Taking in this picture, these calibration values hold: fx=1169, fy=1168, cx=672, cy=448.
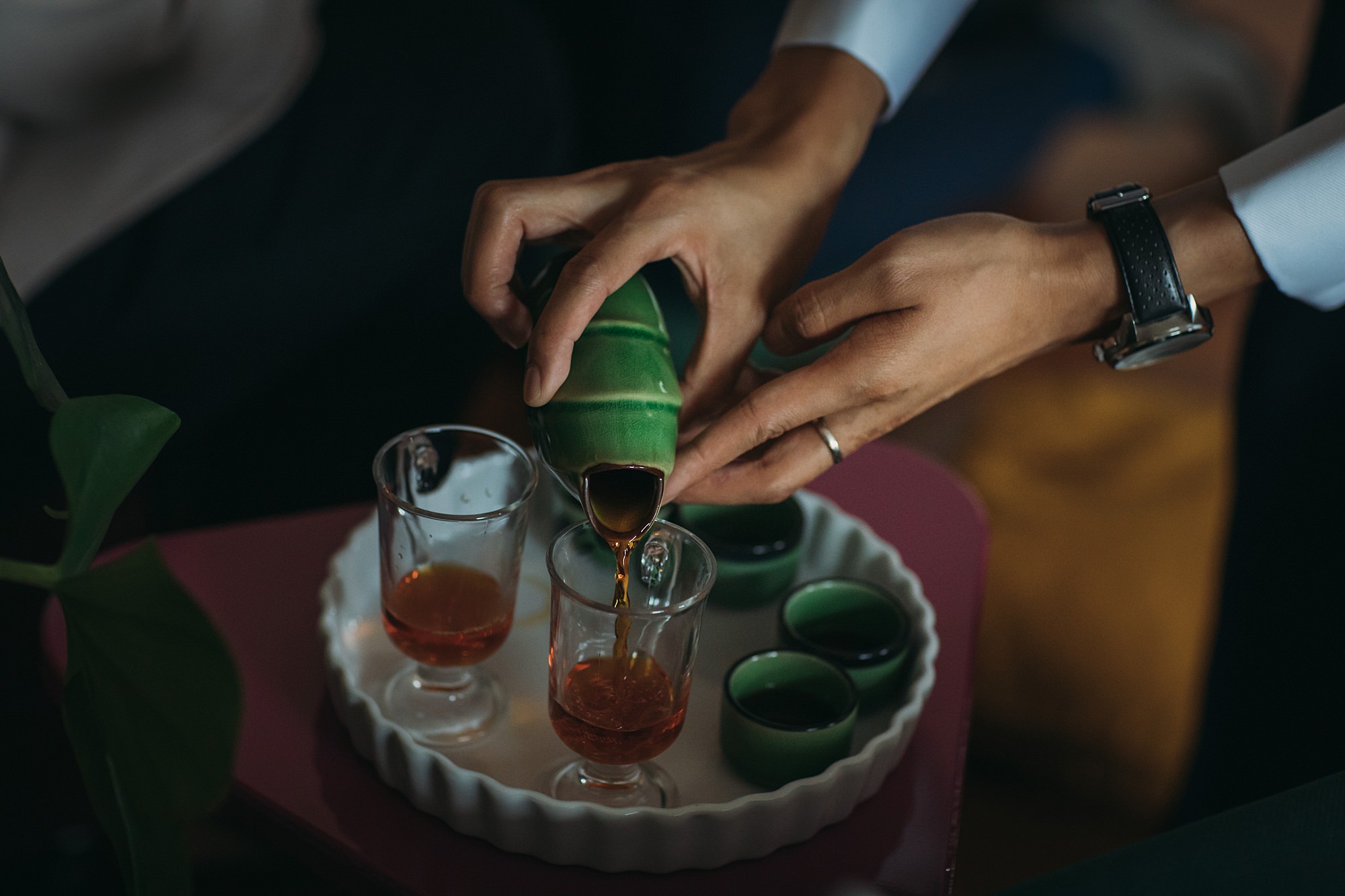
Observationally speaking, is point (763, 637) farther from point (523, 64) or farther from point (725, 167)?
point (523, 64)

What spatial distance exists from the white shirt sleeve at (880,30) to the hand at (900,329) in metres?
0.33

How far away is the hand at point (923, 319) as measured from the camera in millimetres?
889

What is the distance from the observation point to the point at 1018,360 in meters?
1.00

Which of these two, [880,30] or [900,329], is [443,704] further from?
[880,30]

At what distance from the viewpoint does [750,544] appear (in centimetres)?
112

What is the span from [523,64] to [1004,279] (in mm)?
1208

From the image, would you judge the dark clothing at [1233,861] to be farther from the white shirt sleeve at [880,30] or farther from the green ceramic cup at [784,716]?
the white shirt sleeve at [880,30]

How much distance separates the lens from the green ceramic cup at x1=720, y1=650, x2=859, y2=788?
34.3 inches

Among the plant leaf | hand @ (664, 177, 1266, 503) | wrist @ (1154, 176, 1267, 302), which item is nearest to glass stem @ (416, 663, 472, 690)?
hand @ (664, 177, 1266, 503)

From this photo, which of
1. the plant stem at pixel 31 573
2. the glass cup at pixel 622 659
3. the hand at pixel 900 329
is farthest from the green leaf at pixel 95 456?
the hand at pixel 900 329

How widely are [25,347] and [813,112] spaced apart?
2.49ft

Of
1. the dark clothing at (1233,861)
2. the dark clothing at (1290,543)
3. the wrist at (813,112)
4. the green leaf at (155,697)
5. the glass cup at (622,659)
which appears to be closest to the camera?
the green leaf at (155,697)

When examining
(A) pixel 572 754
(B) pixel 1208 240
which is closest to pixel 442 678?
(A) pixel 572 754

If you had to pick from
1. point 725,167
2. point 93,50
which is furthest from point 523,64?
point 725,167
